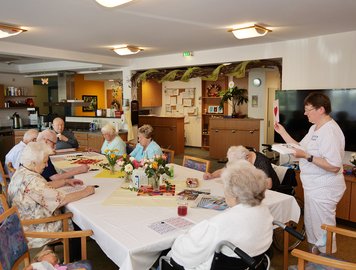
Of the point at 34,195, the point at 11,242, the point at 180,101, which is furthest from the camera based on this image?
the point at 180,101

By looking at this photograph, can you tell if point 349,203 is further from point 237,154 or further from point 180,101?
point 180,101

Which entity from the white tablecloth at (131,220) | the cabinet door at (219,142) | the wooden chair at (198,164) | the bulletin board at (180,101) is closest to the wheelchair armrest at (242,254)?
the white tablecloth at (131,220)

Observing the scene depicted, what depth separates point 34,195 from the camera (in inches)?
94.3

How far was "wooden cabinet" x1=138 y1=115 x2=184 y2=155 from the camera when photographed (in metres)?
9.17

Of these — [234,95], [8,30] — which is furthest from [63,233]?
[234,95]

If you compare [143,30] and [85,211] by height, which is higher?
[143,30]

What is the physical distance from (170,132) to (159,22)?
5615 millimetres

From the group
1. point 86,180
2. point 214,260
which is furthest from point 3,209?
point 214,260

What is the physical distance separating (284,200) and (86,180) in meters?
1.97

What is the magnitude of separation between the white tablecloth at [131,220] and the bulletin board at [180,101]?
7557mm

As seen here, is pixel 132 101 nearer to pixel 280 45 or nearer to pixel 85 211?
pixel 280 45

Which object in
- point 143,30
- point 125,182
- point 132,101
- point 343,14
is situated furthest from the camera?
point 132,101

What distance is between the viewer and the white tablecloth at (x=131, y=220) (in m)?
1.83

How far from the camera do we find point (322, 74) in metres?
4.59
